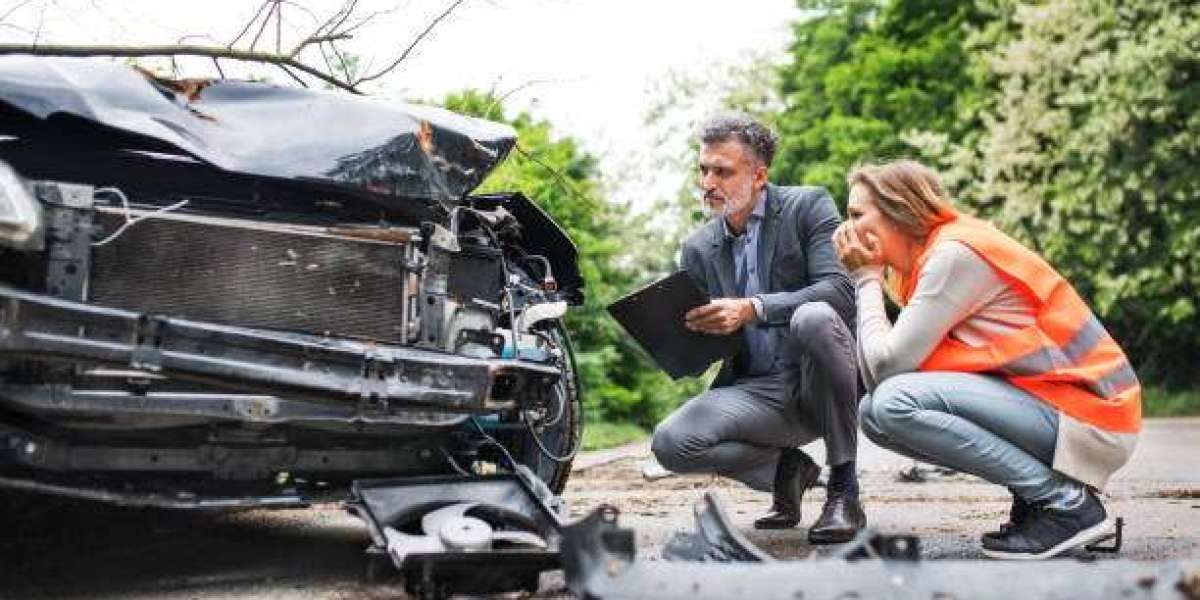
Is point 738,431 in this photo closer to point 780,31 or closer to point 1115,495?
point 1115,495

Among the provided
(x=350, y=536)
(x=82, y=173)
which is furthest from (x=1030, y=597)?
(x=350, y=536)

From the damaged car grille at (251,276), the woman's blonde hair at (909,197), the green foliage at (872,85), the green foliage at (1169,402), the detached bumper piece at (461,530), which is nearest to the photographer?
the detached bumper piece at (461,530)

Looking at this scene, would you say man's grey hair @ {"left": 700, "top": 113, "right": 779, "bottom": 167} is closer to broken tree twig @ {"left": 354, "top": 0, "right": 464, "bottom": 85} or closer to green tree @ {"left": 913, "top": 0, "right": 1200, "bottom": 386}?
broken tree twig @ {"left": 354, "top": 0, "right": 464, "bottom": 85}

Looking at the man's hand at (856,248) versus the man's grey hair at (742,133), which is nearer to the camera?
the man's hand at (856,248)

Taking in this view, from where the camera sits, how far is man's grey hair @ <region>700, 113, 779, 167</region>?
5109 mm

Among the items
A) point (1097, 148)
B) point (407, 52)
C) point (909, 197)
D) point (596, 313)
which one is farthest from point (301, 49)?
point (1097, 148)

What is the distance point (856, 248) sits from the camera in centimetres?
415

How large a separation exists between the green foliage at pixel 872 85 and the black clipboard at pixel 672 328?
20.7 metres

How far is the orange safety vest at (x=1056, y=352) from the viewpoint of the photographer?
3.88m

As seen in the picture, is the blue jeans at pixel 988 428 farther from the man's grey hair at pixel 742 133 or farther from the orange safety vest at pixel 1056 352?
the man's grey hair at pixel 742 133

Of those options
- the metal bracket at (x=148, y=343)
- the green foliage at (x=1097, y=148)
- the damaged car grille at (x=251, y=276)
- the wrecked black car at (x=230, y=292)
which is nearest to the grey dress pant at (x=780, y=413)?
the wrecked black car at (x=230, y=292)

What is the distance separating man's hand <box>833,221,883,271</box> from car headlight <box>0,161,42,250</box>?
2.33 m

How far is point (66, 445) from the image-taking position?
11.9 feet

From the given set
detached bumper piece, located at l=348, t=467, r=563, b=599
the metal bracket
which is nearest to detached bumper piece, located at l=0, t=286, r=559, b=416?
the metal bracket
